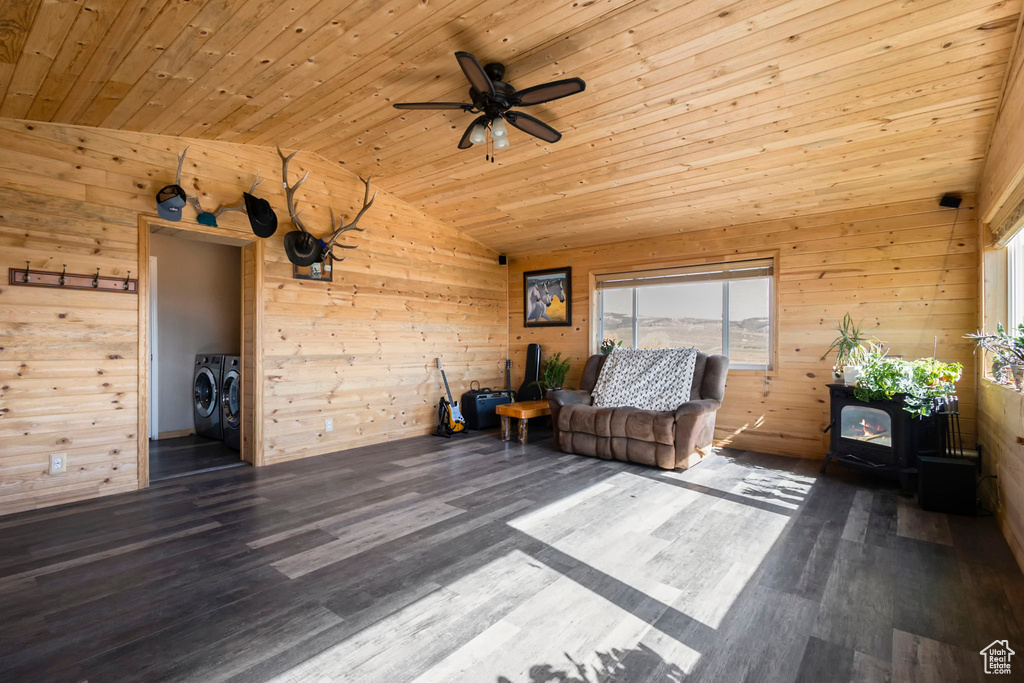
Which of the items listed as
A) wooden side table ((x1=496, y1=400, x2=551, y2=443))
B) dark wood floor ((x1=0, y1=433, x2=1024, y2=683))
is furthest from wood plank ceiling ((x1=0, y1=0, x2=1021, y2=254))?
dark wood floor ((x1=0, y1=433, x2=1024, y2=683))

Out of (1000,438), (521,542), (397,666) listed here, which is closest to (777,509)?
(1000,438)

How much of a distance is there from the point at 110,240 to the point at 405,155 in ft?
7.55

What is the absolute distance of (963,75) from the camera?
271 cm

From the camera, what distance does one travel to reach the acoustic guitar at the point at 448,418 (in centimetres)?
570

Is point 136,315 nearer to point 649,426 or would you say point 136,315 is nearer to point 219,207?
point 219,207

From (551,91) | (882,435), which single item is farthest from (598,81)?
(882,435)

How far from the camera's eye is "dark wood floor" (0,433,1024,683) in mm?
1720

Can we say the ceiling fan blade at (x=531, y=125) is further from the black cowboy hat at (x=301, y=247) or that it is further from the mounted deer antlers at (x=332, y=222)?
the black cowboy hat at (x=301, y=247)

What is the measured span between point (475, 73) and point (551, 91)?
41 centimetres

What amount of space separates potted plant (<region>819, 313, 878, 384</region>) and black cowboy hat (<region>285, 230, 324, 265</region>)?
4.71 metres

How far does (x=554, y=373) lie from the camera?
20.6ft

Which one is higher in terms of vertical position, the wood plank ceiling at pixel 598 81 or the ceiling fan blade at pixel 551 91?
the wood plank ceiling at pixel 598 81

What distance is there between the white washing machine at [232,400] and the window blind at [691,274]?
13.5 feet

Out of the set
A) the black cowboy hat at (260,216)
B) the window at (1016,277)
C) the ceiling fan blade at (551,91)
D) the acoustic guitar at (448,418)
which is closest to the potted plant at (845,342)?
the window at (1016,277)
